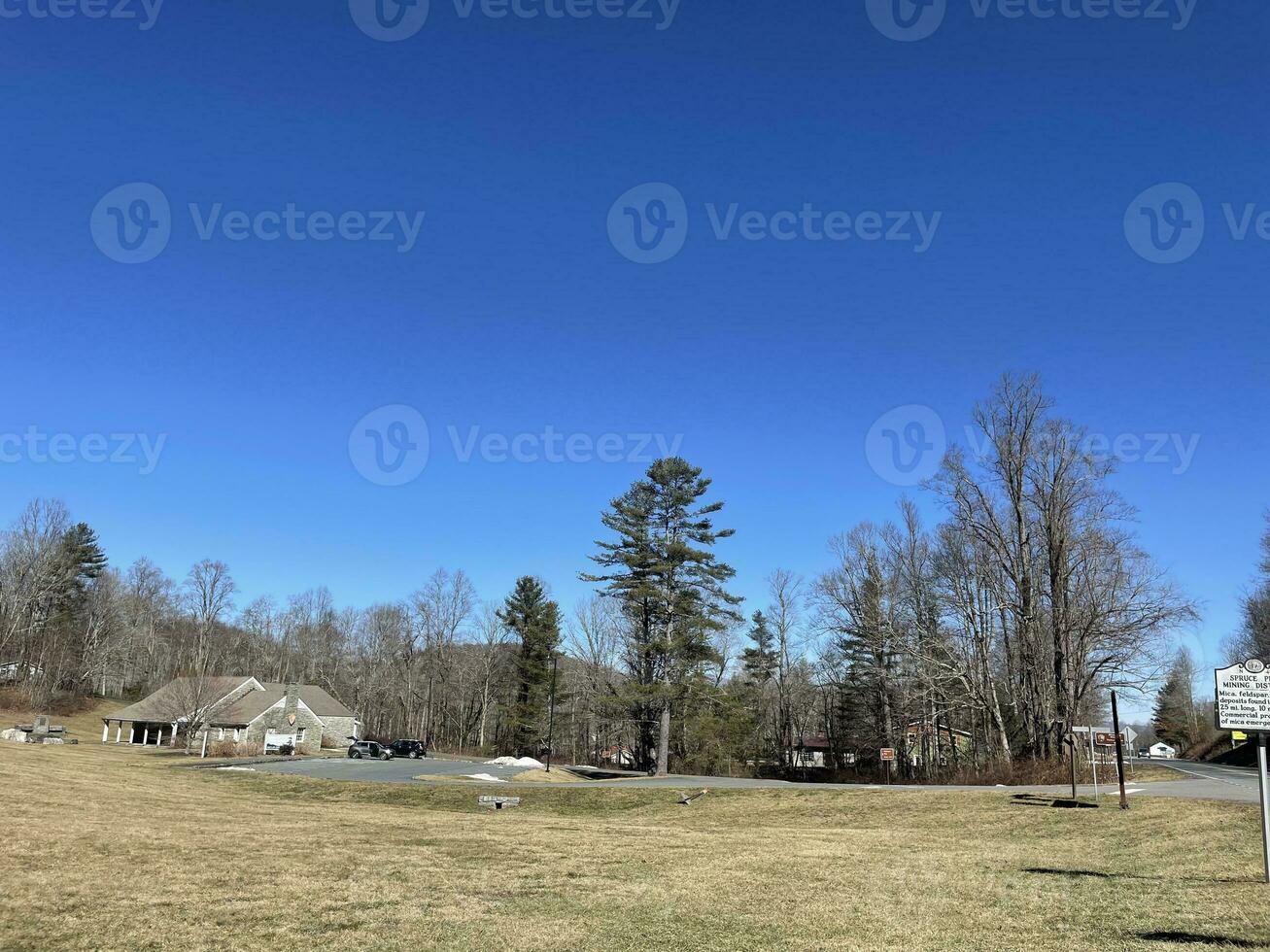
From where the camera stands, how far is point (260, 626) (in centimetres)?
10431

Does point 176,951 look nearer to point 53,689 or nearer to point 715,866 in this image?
point 715,866

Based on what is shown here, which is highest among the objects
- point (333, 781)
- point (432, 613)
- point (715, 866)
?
point (432, 613)

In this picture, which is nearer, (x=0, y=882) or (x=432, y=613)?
(x=0, y=882)

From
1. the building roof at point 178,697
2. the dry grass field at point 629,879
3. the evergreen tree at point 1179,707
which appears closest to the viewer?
Result: the dry grass field at point 629,879

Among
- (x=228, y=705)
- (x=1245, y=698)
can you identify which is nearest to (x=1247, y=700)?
(x=1245, y=698)

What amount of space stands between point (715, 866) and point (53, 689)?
3169 inches

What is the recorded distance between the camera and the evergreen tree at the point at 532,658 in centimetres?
6912

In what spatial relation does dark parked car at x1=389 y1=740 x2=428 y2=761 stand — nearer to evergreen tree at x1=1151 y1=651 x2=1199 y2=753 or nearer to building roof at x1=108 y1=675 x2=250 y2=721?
building roof at x1=108 y1=675 x2=250 y2=721

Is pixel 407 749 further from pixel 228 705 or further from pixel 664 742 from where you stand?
pixel 664 742

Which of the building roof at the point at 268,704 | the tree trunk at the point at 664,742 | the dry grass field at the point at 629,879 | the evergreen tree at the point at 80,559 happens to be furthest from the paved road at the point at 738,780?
the evergreen tree at the point at 80,559

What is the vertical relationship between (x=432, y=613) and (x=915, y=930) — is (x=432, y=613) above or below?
above

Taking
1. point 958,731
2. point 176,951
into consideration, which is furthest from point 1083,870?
point 958,731

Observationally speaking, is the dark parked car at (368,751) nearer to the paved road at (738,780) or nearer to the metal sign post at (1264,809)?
the paved road at (738,780)

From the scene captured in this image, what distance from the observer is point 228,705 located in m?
67.1
